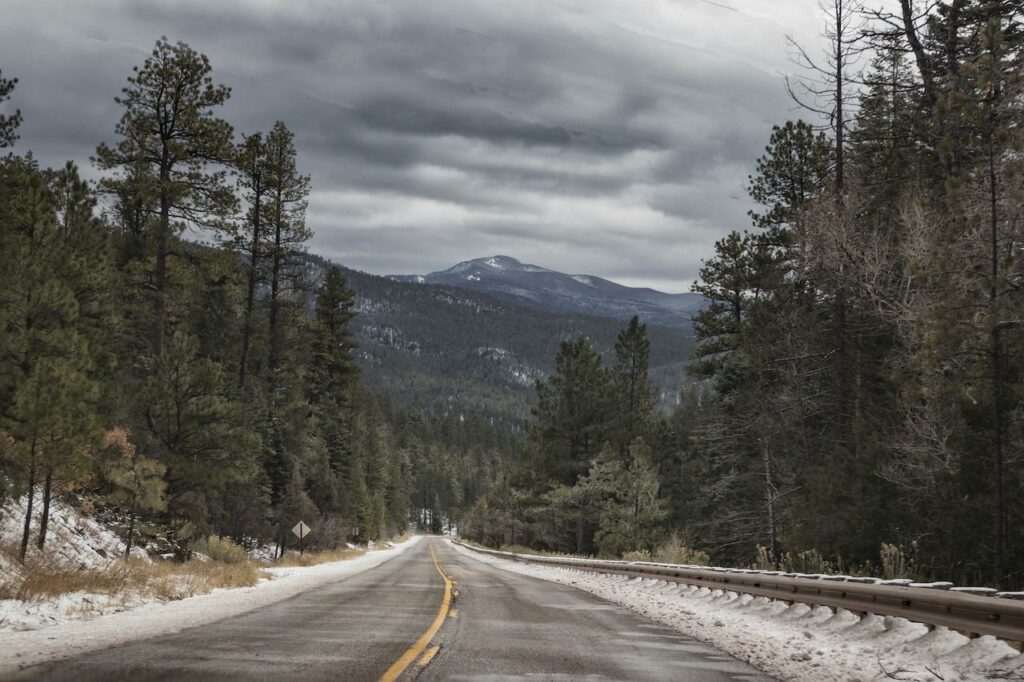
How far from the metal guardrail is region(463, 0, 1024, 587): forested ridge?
10.7 ft

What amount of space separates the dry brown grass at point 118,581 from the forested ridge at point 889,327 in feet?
45.5

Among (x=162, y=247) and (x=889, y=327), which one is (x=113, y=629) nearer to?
(x=162, y=247)

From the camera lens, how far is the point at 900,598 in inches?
392

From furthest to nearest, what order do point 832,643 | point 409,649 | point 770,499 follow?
1. point 770,499
2. point 832,643
3. point 409,649

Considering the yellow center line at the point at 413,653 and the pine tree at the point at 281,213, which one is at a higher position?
the pine tree at the point at 281,213

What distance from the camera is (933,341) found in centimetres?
1593

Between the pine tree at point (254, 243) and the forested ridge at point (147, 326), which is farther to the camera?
the pine tree at point (254, 243)

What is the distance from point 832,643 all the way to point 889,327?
16055mm

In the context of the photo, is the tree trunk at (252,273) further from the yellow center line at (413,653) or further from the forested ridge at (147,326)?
the yellow center line at (413,653)

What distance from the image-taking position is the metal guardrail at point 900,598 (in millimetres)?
7996

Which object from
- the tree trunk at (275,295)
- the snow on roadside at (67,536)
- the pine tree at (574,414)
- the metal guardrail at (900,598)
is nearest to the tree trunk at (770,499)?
the metal guardrail at (900,598)

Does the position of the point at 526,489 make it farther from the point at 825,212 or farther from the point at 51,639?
the point at 51,639

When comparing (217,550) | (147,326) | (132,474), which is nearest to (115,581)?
(132,474)

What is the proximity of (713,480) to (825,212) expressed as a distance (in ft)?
76.2
